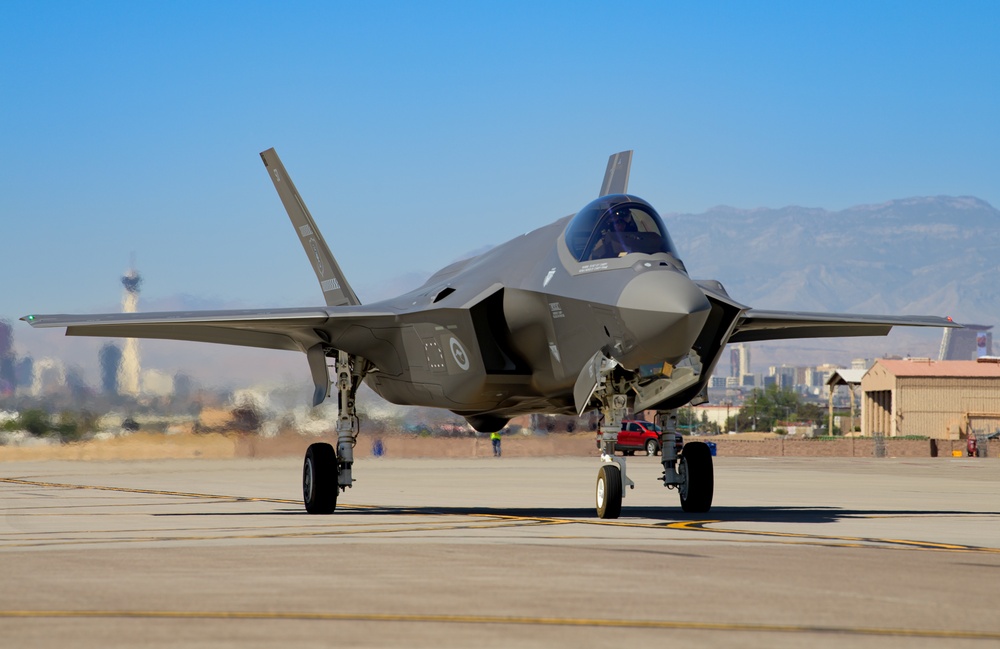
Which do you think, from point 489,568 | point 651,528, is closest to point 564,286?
point 651,528

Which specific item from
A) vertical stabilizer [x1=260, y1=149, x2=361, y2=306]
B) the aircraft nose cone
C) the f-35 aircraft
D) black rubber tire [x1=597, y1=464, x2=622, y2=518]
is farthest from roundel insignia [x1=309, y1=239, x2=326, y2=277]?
the aircraft nose cone

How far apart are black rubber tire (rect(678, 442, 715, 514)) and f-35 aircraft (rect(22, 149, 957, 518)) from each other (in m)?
0.02

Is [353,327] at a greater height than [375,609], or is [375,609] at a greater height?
[353,327]

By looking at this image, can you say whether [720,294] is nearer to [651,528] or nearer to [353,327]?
[651,528]

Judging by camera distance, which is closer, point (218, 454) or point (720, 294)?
point (720, 294)

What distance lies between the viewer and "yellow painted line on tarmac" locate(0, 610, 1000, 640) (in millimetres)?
6387

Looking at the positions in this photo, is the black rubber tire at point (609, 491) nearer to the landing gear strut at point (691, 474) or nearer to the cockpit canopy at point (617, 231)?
the landing gear strut at point (691, 474)

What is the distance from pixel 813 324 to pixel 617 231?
5.30 meters

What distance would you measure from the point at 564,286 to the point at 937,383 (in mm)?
71375

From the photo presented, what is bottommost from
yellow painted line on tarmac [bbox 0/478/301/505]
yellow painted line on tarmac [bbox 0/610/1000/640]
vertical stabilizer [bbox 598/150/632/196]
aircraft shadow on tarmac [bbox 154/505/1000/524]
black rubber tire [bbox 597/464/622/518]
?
yellow painted line on tarmac [bbox 0/478/301/505]

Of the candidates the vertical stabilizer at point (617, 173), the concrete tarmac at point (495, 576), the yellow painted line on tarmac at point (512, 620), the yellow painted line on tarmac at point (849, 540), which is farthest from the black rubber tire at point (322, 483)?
the yellow painted line on tarmac at point (512, 620)

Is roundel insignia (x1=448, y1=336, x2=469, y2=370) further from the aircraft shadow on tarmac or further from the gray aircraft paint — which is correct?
the aircraft shadow on tarmac

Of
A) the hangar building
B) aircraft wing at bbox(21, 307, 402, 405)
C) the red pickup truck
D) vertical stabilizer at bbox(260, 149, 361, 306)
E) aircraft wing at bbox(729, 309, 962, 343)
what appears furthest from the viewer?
the hangar building

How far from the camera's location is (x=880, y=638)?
Result: 20.4ft
